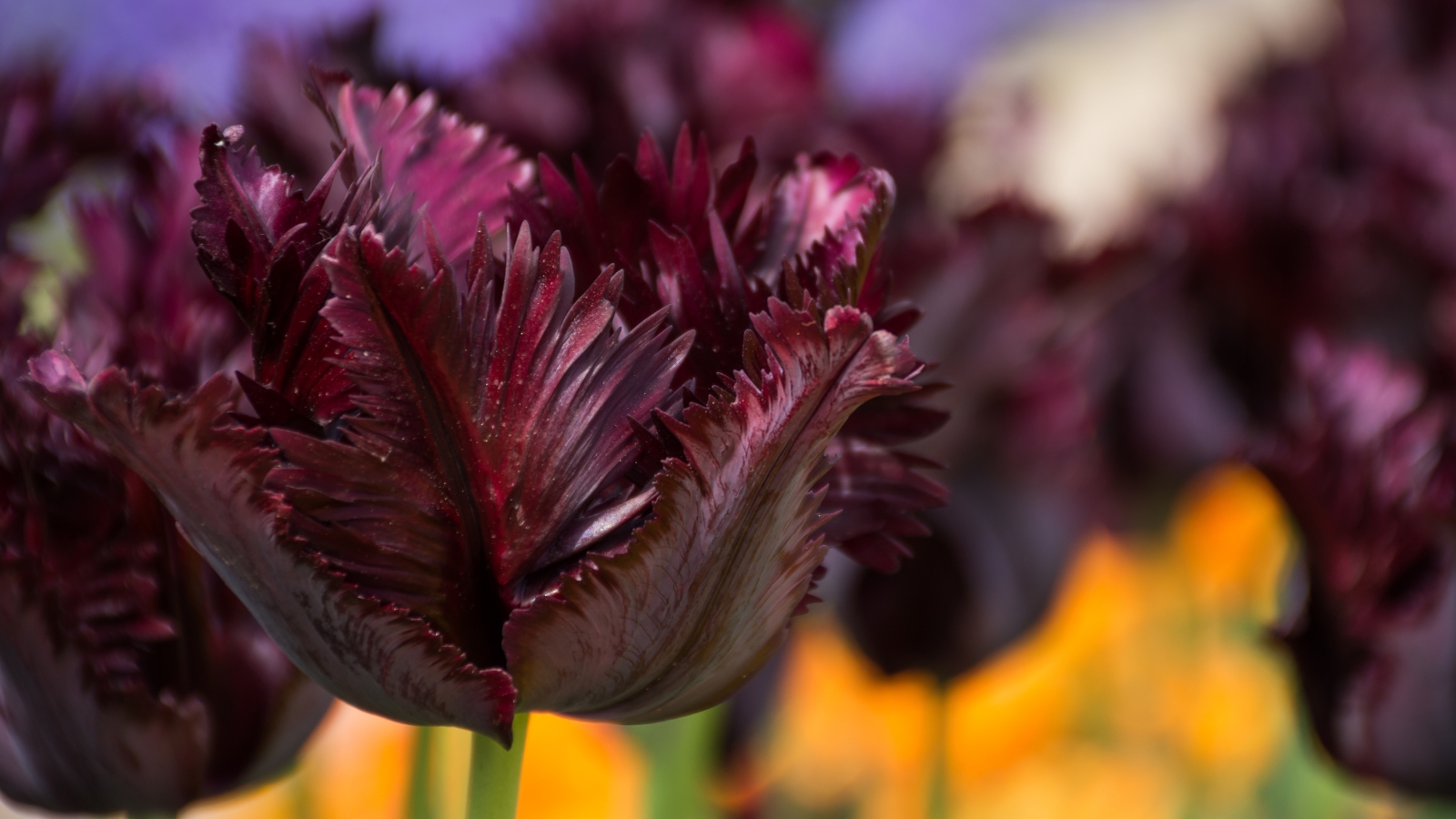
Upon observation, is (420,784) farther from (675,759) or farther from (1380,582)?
(1380,582)

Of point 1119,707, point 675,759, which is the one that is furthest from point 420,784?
point 1119,707

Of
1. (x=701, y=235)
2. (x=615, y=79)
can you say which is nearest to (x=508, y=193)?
(x=701, y=235)

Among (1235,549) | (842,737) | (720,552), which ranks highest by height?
(720,552)

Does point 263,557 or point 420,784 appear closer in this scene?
point 263,557

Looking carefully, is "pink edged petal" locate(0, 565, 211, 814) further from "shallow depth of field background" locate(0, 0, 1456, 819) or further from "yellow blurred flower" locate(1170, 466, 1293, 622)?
"yellow blurred flower" locate(1170, 466, 1293, 622)

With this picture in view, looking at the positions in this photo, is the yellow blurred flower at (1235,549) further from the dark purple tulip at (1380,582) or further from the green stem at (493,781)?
the green stem at (493,781)

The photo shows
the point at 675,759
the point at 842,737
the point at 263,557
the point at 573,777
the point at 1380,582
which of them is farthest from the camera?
the point at 842,737
